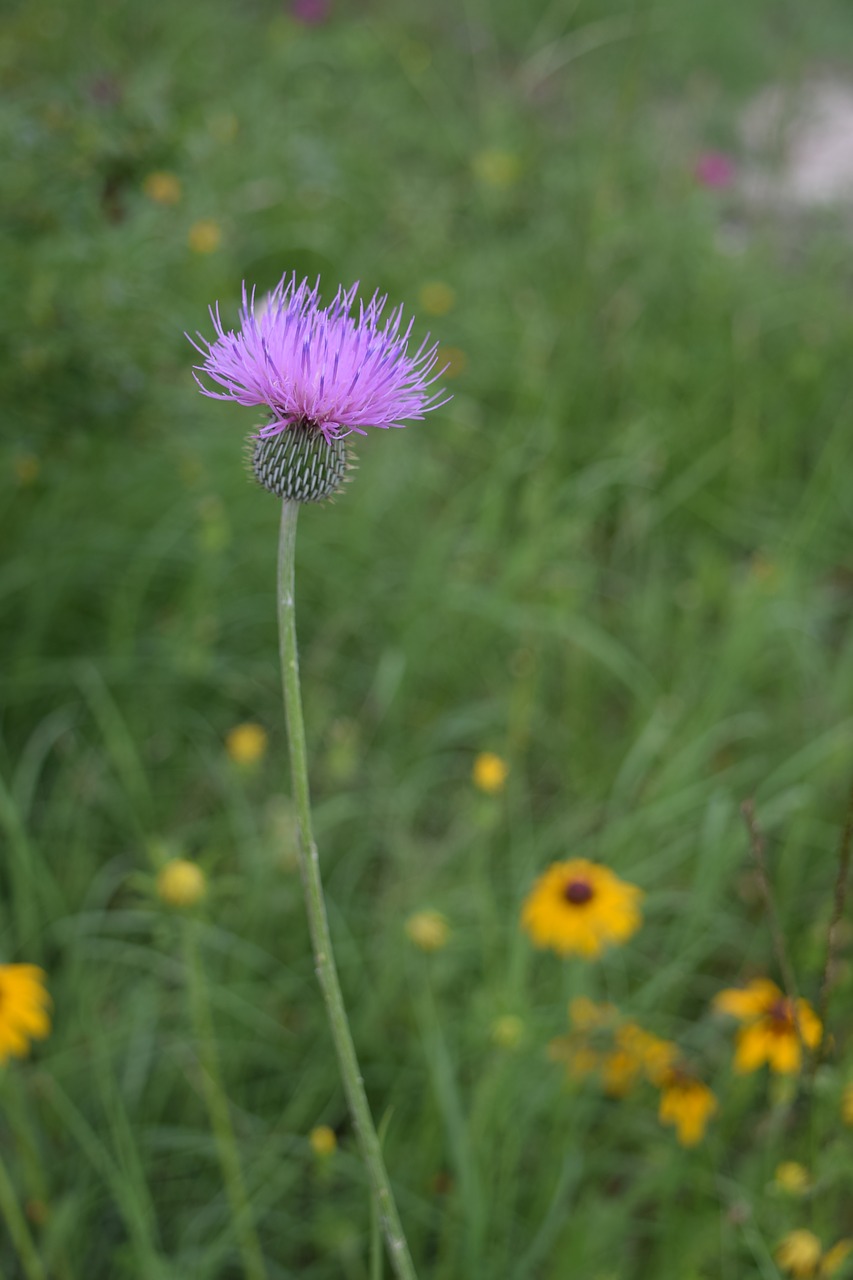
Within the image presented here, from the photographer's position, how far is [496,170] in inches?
165

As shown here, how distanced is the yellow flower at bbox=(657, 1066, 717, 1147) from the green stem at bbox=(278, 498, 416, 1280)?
675 millimetres

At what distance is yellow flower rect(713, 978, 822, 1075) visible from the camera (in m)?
1.47

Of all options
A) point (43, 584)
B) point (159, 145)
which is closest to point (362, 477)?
point (43, 584)

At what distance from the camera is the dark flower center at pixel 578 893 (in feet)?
5.33

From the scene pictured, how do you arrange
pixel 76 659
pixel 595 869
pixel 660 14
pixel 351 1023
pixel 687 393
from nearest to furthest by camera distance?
pixel 595 869 < pixel 351 1023 < pixel 76 659 < pixel 687 393 < pixel 660 14

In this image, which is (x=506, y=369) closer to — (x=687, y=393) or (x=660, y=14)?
(x=687, y=393)

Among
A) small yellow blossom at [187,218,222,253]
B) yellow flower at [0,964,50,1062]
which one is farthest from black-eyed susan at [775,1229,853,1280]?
small yellow blossom at [187,218,222,253]

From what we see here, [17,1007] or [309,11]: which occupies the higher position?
[309,11]

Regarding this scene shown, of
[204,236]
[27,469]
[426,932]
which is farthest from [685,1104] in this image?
[204,236]

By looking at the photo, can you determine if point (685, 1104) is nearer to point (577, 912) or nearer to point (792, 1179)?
point (792, 1179)

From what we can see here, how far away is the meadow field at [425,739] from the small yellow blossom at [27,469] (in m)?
0.04

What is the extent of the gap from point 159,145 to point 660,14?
4629 mm

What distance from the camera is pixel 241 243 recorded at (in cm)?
347

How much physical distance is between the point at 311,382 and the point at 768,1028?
1.09 metres
